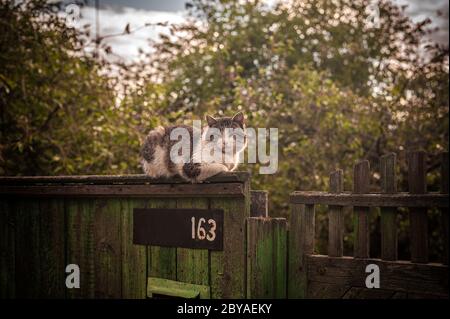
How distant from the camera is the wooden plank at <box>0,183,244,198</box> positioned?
296 cm

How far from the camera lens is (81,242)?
3.69 m

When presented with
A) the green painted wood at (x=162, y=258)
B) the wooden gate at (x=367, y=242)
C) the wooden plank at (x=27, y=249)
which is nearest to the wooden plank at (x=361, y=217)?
the wooden gate at (x=367, y=242)

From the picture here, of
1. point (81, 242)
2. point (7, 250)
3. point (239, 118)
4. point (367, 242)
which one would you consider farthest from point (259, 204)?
point (7, 250)

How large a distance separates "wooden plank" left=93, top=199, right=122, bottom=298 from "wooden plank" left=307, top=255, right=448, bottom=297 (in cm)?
154

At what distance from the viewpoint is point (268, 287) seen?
289 cm

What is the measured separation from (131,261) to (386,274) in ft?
6.18

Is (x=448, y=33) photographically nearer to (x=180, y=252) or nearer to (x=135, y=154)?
(x=135, y=154)

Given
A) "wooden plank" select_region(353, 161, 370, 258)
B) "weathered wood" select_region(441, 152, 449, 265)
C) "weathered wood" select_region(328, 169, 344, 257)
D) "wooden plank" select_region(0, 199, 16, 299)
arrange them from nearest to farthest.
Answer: "weathered wood" select_region(441, 152, 449, 265) < "wooden plank" select_region(353, 161, 370, 258) < "weathered wood" select_region(328, 169, 344, 257) < "wooden plank" select_region(0, 199, 16, 299)

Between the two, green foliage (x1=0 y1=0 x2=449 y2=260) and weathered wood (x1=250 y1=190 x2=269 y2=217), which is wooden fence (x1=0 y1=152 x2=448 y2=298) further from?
green foliage (x1=0 y1=0 x2=449 y2=260)

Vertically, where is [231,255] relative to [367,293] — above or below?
above

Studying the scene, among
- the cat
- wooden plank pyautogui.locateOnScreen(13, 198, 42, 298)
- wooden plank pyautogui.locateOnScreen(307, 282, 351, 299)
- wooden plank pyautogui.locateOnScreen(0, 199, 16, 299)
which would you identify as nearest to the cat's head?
the cat

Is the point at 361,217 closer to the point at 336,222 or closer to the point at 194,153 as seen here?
the point at 336,222

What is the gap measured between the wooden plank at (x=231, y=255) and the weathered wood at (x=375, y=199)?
369mm

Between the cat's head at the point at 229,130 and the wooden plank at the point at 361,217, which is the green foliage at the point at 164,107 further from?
the wooden plank at the point at 361,217
